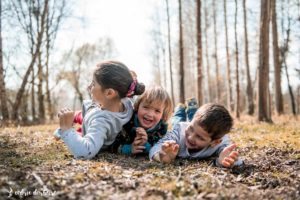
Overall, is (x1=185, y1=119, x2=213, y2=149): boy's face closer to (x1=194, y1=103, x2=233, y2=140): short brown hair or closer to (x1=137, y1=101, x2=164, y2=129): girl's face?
(x1=194, y1=103, x2=233, y2=140): short brown hair

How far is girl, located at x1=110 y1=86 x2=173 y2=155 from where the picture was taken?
423 centimetres

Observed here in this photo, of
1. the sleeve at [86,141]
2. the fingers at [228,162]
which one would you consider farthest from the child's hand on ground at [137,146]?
the fingers at [228,162]

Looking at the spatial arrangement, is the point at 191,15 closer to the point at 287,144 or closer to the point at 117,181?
the point at 287,144

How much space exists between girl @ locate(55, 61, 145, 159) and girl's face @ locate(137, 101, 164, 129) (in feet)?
0.51

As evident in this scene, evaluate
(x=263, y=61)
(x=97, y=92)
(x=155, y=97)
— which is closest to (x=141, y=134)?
(x=155, y=97)

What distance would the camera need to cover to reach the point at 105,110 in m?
4.14

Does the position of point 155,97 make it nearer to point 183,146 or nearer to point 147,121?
point 147,121

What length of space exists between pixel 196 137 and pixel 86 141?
122 cm

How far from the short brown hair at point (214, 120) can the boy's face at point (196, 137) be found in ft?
0.17

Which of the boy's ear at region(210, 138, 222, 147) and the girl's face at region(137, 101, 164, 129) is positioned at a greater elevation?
the girl's face at region(137, 101, 164, 129)

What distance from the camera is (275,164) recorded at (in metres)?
4.06

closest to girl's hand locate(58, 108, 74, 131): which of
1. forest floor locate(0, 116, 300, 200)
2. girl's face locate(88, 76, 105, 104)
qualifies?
forest floor locate(0, 116, 300, 200)

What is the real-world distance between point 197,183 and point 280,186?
0.84 meters

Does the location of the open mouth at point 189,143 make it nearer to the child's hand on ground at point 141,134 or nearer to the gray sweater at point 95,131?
the child's hand on ground at point 141,134
